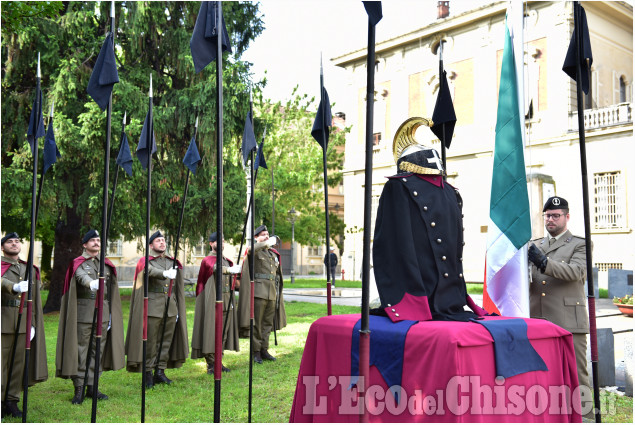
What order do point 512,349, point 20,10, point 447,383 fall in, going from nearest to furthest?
point 447,383
point 512,349
point 20,10

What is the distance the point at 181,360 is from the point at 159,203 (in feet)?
30.1

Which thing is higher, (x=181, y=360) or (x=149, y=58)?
(x=149, y=58)

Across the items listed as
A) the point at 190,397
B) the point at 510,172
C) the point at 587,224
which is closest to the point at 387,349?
the point at 587,224

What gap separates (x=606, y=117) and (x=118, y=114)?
18930mm

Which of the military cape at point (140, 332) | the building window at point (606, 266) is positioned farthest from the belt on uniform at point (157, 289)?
the building window at point (606, 266)

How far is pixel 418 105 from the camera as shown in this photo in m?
30.7

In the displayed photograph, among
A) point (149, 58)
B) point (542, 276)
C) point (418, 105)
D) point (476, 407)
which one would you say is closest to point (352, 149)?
point (418, 105)

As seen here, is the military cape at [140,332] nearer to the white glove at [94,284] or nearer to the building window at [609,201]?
the white glove at [94,284]

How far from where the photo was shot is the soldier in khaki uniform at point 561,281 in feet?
18.5

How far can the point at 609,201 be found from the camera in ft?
80.2

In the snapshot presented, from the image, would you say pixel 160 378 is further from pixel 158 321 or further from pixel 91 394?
pixel 91 394

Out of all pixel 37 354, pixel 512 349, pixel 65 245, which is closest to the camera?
pixel 512 349

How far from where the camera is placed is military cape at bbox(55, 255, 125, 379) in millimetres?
7137

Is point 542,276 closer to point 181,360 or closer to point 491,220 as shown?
point 491,220
